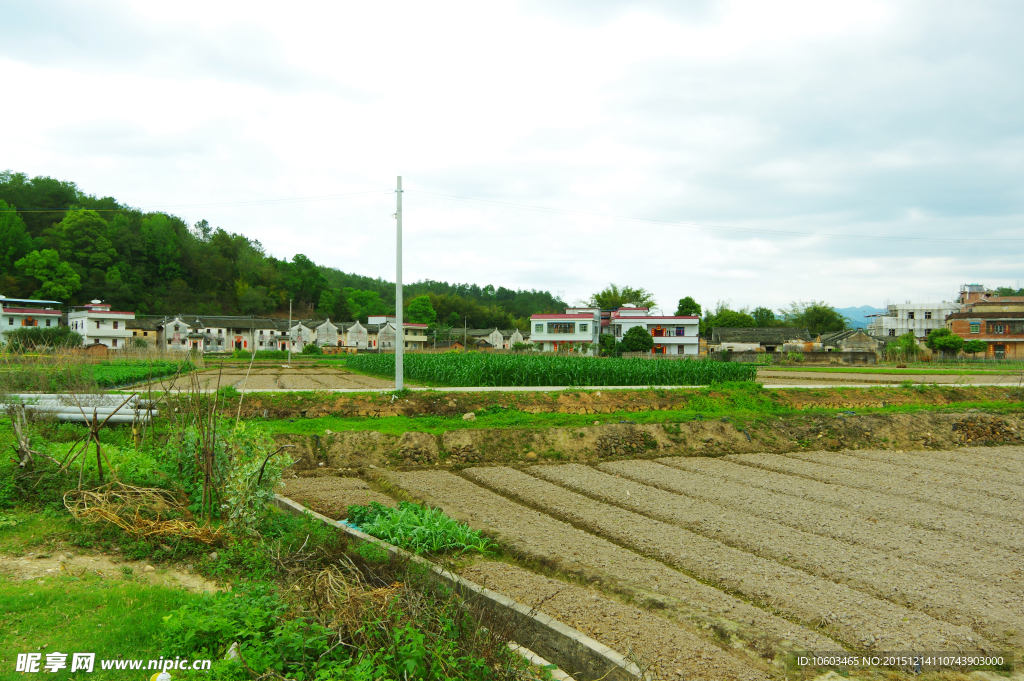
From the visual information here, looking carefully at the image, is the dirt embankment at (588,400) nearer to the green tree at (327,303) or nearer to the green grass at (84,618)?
the green grass at (84,618)

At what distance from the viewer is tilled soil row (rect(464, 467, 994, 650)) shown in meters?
4.44


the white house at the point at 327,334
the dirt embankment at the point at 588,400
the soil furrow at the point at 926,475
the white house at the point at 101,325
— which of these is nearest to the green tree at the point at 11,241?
the white house at the point at 101,325

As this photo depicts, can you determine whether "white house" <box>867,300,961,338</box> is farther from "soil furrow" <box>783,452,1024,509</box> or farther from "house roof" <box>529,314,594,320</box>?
"soil furrow" <box>783,452,1024,509</box>

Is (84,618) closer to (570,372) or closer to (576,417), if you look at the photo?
(576,417)

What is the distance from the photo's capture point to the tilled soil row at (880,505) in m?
7.16

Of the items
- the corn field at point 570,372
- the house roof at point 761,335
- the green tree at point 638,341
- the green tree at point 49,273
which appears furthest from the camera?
the green tree at point 49,273

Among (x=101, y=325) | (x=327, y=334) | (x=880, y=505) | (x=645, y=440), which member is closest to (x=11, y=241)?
(x=101, y=325)

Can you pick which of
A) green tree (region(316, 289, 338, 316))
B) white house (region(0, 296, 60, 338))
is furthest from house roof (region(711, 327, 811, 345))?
white house (region(0, 296, 60, 338))

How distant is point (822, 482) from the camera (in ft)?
32.9

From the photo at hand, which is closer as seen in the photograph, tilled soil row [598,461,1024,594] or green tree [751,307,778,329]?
tilled soil row [598,461,1024,594]

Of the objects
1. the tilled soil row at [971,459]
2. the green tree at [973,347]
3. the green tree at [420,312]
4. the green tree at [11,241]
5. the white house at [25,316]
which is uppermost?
the green tree at [11,241]

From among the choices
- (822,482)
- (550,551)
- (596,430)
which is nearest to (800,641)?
(550,551)

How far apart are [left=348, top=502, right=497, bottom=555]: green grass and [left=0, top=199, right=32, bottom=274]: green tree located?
331 feet

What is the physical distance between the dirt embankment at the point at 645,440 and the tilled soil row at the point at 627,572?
2774 mm
